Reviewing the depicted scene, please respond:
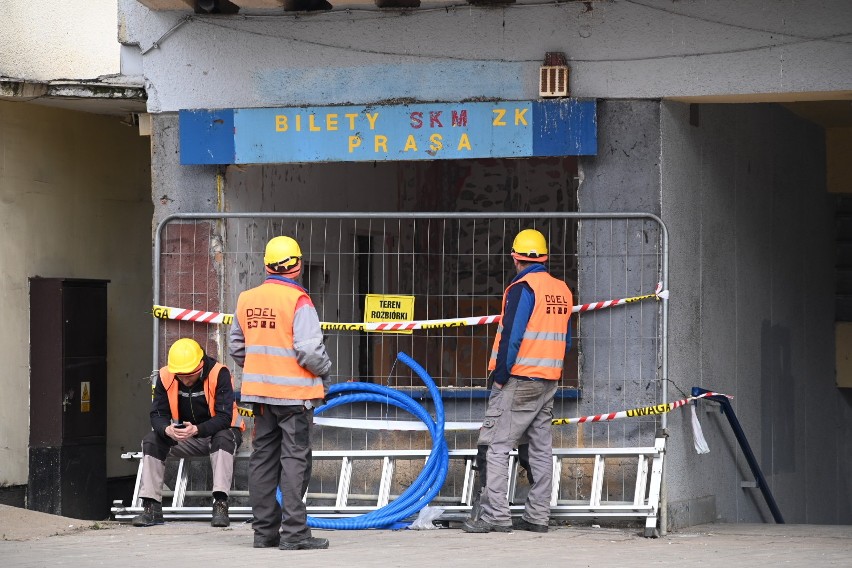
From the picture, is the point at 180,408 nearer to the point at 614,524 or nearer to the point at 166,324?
the point at 166,324

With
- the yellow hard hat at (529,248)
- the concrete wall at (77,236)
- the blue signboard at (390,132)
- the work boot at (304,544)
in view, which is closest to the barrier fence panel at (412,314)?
the yellow hard hat at (529,248)

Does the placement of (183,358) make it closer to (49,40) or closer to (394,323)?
(394,323)

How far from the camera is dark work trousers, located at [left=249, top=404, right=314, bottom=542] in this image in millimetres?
8297

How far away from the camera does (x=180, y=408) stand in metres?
9.91

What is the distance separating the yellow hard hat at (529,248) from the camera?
30.8 ft

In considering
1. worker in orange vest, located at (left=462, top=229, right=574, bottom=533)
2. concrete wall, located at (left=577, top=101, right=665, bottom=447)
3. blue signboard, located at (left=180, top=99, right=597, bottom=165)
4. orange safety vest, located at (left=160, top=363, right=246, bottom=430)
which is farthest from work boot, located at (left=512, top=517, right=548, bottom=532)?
blue signboard, located at (left=180, top=99, right=597, bottom=165)

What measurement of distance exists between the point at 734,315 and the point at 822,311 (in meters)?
4.77

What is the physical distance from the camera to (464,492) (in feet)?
32.5

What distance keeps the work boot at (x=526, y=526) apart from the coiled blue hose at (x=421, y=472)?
0.58 metres

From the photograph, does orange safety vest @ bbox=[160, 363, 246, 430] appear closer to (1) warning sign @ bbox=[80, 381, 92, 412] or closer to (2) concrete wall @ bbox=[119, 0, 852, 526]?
(2) concrete wall @ bbox=[119, 0, 852, 526]

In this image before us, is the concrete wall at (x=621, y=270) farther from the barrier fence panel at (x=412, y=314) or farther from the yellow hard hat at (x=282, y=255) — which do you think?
the yellow hard hat at (x=282, y=255)

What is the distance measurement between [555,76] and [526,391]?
2283 millimetres

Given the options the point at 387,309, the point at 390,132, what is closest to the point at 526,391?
the point at 387,309

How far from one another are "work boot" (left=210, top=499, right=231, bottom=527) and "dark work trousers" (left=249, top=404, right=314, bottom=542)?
1.31 m
